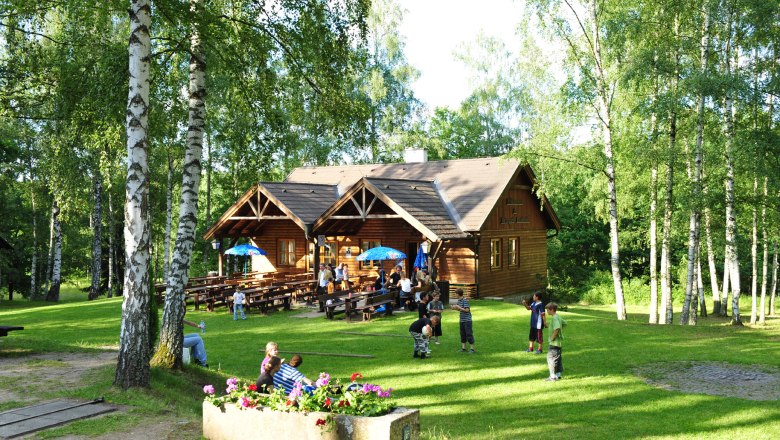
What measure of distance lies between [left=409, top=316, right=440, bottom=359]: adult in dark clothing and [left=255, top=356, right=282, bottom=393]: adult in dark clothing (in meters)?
5.63

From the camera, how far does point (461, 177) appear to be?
93.8ft

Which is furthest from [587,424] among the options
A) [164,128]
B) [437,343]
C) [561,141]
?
[561,141]

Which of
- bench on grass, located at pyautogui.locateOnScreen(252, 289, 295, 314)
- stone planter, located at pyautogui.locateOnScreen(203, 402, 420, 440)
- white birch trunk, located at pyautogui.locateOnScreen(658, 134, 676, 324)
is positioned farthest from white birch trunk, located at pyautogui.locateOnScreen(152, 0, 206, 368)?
white birch trunk, located at pyautogui.locateOnScreen(658, 134, 676, 324)

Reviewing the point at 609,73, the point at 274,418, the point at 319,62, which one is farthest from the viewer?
the point at 609,73

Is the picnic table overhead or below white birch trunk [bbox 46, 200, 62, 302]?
below

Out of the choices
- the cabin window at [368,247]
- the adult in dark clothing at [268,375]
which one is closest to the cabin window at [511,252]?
the cabin window at [368,247]

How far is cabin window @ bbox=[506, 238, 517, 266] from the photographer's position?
2874 centimetres

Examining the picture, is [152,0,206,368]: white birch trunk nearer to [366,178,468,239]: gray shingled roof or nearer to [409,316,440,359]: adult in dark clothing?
[409,316,440,359]: adult in dark clothing

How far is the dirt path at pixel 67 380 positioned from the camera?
7895 millimetres

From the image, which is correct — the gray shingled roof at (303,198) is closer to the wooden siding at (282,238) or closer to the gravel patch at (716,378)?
the wooden siding at (282,238)

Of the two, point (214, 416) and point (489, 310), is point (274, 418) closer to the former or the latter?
point (214, 416)

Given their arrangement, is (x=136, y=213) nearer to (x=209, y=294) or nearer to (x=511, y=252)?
(x=209, y=294)

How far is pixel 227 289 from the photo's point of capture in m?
23.6

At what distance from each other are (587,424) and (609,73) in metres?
14.9
